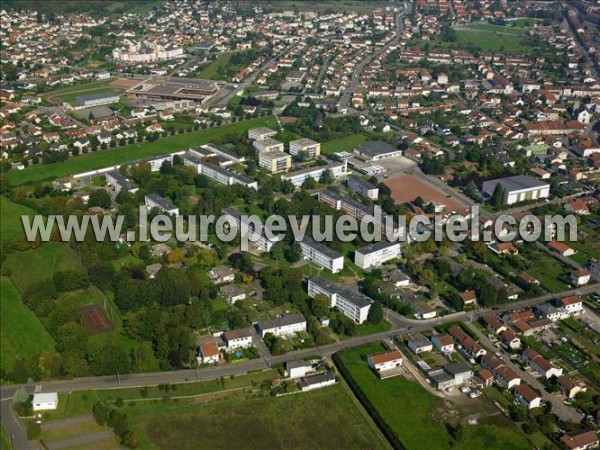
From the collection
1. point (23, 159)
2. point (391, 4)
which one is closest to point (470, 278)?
point (23, 159)

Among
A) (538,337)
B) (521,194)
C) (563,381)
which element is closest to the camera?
(563,381)

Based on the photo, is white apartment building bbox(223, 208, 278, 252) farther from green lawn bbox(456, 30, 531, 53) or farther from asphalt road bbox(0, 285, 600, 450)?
green lawn bbox(456, 30, 531, 53)

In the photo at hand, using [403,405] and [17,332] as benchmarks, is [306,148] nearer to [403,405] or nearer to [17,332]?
[17,332]

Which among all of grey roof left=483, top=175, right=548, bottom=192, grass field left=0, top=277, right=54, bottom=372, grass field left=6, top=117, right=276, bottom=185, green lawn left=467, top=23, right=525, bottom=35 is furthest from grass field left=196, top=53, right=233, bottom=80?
grass field left=0, top=277, right=54, bottom=372

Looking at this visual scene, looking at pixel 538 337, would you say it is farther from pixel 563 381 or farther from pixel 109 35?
pixel 109 35

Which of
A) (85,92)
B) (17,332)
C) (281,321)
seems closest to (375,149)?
(281,321)

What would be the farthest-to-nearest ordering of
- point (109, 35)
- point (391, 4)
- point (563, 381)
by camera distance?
1. point (391, 4)
2. point (109, 35)
3. point (563, 381)
